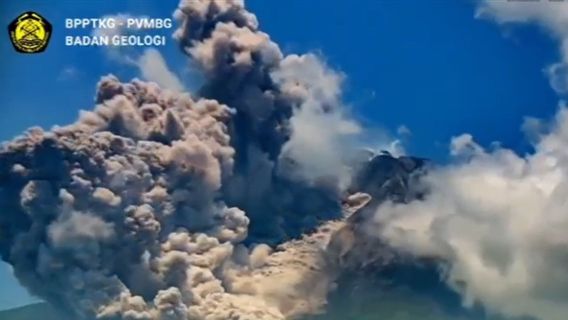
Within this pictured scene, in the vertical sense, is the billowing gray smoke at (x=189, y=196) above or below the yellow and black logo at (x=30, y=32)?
below

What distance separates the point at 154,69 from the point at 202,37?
24cm

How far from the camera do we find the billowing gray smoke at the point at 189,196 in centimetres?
440

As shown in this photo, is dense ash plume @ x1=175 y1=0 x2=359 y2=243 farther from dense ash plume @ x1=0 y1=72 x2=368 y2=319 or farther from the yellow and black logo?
the yellow and black logo

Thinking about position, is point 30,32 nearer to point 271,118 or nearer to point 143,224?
point 143,224

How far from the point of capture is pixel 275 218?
14.6ft

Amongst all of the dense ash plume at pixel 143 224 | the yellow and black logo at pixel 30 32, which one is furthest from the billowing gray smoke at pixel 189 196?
the yellow and black logo at pixel 30 32

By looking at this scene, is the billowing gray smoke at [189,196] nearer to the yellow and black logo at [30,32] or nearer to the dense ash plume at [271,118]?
the dense ash plume at [271,118]

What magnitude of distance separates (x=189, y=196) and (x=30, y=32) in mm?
975

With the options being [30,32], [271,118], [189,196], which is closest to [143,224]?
[189,196]

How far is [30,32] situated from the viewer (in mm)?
4453

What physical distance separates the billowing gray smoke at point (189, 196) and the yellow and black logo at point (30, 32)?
0.32 meters

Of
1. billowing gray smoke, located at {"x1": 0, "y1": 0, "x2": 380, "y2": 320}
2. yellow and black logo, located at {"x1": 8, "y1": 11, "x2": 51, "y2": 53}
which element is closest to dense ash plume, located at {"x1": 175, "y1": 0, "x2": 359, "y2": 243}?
billowing gray smoke, located at {"x1": 0, "y1": 0, "x2": 380, "y2": 320}

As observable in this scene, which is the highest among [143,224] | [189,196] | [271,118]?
[271,118]

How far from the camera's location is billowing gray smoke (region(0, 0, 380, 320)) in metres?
4.40
